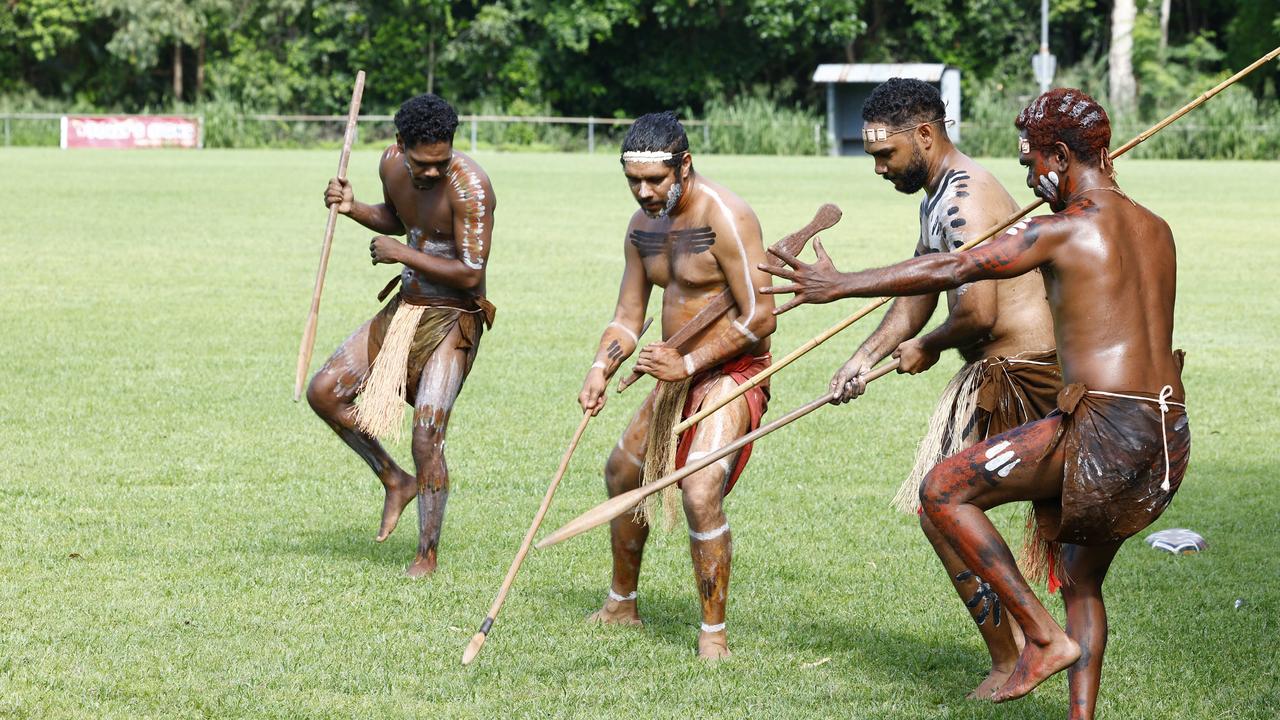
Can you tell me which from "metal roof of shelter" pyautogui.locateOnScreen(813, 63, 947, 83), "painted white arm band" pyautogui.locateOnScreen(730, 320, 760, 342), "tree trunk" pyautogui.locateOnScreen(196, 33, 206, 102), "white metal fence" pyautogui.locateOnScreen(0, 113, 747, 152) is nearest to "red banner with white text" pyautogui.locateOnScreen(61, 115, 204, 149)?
Answer: "white metal fence" pyautogui.locateOnScreen(0, 113, 747, 152)

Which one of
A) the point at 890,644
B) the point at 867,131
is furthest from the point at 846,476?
the point at 867,131

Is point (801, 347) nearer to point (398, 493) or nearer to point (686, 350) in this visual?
point (686, 350)

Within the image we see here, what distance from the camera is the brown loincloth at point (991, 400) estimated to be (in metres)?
5.63

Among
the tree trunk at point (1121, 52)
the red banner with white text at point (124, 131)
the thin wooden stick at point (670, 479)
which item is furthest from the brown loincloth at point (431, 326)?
the tree trunk at point (1121, 52)

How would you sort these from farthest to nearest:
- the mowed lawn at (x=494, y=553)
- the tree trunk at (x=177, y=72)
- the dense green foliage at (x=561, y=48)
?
the tree trunk at (x=177, y=72), the dense green foliage at (x=561, y=48), the mowed lawn at (x=494, y=553)

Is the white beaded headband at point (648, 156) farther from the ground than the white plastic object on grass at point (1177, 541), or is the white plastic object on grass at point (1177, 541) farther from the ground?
the white beaded headband at point (648, 156)

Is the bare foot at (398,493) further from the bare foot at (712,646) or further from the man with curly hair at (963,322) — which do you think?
the man with curly hair at (963,322)

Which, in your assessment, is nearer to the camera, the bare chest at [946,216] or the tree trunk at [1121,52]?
the bare chest at [946,216]

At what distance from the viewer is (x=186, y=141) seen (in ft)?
155

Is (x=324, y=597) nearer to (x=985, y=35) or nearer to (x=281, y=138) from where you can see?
(x=281, y=138)

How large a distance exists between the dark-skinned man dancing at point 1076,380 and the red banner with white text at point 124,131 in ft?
147

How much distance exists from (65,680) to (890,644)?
9.86 feet

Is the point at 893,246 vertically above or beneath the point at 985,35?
beneath

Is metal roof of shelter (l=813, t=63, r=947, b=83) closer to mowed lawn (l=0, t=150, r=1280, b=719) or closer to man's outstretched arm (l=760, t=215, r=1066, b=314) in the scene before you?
mowed lawn (l=0, t=150, r=1280, b=719)
